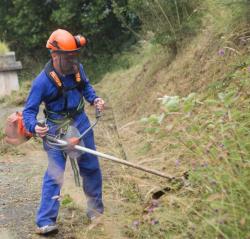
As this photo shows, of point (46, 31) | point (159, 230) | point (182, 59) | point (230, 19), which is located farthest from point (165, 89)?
point (46, 31)

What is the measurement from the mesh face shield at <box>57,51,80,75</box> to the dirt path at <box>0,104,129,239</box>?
1.33m

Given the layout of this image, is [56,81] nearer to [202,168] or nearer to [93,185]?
[93,185]

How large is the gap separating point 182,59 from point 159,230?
561 centimetres

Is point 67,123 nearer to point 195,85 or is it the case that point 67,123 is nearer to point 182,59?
point 195,85

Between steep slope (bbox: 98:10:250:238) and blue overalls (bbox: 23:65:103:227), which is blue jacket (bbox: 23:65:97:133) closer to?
blue overalls (bbox: 23:65:103:227)

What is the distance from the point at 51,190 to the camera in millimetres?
5492

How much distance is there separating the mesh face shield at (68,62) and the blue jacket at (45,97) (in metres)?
0.09

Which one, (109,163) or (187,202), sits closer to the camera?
(187,202)

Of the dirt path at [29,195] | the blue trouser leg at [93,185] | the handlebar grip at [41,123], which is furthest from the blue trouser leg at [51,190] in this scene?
the handlebar grip at [41,123]

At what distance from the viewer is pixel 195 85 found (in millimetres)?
8453

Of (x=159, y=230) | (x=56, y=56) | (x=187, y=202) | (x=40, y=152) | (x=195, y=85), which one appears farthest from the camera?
(x=40, y=152)

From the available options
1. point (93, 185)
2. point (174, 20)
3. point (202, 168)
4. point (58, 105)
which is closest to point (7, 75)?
point (174, 20)

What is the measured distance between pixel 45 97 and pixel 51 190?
2.63ft

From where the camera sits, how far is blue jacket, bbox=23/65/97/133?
209 inches
